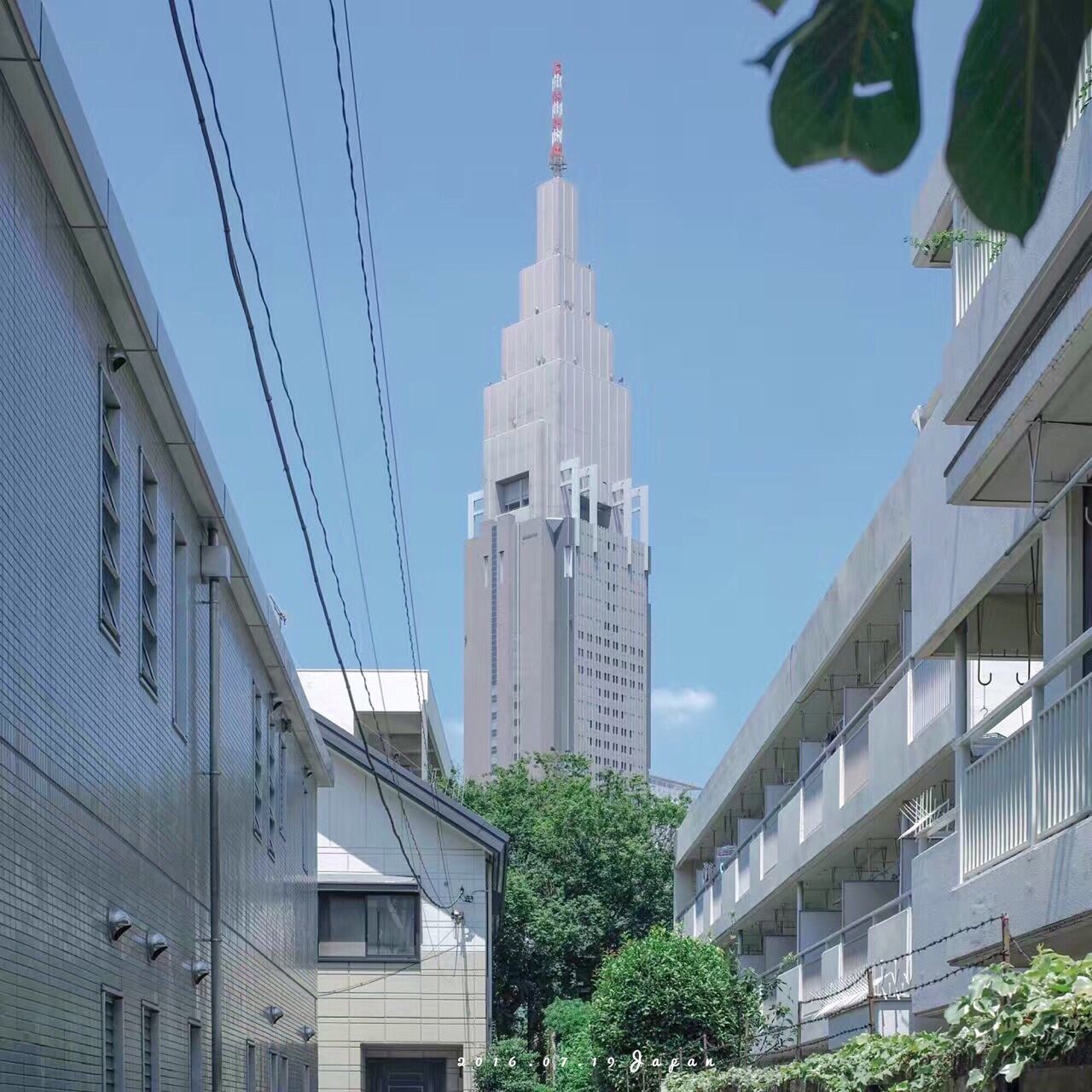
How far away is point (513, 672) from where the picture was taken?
616 feet

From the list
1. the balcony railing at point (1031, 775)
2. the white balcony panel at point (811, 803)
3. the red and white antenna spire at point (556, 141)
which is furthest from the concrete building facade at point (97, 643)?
the red and white antenna spire at point (556, 141)

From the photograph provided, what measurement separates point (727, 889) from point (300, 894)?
829cm

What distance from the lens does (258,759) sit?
22547 mm

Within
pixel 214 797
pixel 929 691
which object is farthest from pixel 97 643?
pixel 929 691

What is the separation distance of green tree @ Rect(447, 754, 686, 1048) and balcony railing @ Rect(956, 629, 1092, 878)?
37476 millimetres

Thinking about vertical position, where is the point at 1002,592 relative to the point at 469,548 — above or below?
below

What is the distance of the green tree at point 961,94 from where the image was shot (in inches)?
45.1

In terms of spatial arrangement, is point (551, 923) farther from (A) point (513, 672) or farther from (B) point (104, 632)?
(A) point (513, 672)

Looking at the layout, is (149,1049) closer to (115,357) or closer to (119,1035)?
(119,1035)

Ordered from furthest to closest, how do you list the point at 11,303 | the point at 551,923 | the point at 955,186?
the point at 551,923 < the point at 11,303 < the point at 955,186

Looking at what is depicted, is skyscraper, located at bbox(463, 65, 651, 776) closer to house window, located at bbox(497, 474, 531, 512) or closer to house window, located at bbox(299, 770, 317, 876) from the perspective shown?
house window, located at bbox(497, 474, 531, 512)

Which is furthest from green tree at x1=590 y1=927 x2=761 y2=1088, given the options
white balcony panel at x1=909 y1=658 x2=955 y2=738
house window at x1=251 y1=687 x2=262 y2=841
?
white balcony panel at x1=909 y1=658 x2=955 y2=738

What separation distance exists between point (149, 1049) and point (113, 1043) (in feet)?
5.41

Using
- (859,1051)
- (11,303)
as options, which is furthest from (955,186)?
(859,1051)
